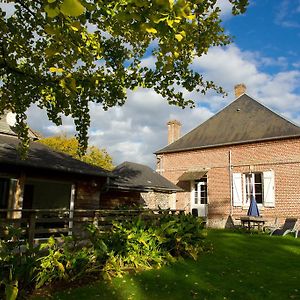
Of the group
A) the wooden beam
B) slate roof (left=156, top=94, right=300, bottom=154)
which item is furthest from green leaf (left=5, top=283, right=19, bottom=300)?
slate roof (left=156, top=94, right=300, bottom=154)

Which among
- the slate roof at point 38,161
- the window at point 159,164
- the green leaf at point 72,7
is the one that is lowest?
the green leaf at point 72,7

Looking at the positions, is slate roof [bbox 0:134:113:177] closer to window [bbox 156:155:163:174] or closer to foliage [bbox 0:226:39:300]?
foliage [bbox 0:226:39:300]

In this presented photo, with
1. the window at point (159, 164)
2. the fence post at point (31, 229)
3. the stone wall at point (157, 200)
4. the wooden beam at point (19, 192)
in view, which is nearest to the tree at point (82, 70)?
the fence post at point (31, 229)

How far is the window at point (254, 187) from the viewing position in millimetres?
19828

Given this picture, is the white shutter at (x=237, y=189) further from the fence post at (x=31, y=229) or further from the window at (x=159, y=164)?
the fence post at (x=31, y=229)

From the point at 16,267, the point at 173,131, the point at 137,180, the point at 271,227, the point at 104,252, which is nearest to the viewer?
the point at 16,267

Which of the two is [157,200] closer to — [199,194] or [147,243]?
[199,194]

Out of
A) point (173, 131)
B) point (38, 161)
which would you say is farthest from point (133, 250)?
point (173, 131)

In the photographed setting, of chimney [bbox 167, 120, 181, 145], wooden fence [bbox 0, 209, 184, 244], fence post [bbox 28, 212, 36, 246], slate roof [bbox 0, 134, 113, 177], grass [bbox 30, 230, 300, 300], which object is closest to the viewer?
grass [bbox 30, 230, 300, 300]

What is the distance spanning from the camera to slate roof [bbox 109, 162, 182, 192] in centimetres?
1528

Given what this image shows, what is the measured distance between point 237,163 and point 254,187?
179cm

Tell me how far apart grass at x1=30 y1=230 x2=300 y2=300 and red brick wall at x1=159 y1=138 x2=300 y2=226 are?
8.77 metres

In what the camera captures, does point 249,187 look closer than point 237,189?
Yes

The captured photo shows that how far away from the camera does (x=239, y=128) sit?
71.9 feet
